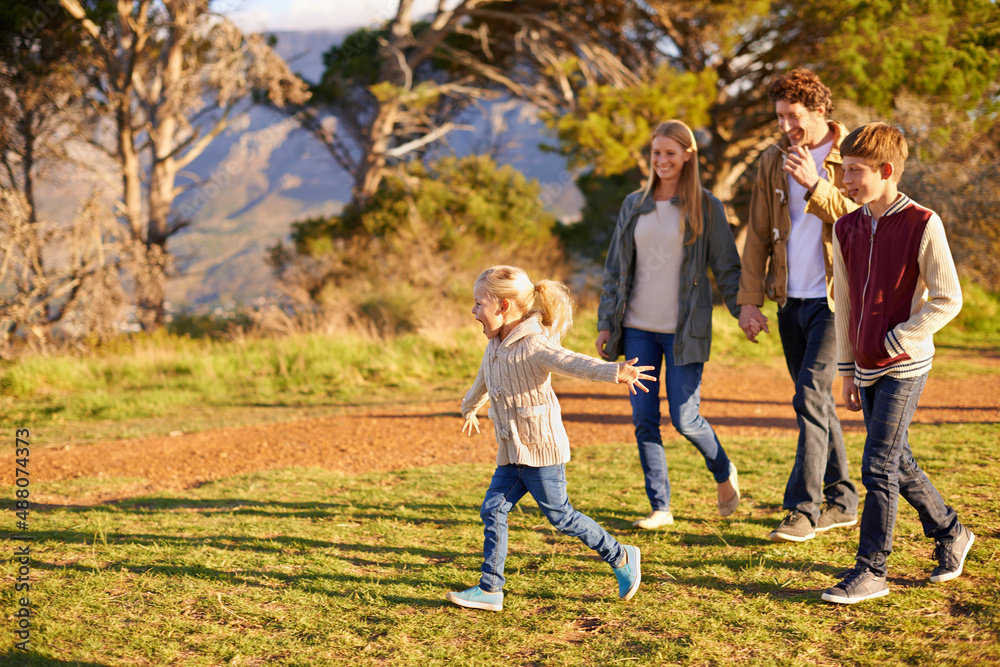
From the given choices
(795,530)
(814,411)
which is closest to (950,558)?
(795,530)

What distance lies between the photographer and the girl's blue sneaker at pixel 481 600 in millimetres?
2963

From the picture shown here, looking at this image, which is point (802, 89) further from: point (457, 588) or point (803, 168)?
point (457, 588)

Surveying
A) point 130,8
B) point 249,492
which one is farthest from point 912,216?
point 130,8

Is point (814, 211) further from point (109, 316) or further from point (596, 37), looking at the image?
point (596, 37)

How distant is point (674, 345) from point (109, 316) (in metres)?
12.8

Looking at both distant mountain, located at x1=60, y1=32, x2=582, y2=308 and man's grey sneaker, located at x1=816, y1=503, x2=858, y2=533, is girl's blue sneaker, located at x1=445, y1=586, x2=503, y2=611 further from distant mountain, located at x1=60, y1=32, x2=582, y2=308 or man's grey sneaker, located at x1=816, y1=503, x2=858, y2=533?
distant mountain, located at x1=60, y1=32, x2=582, y2=308

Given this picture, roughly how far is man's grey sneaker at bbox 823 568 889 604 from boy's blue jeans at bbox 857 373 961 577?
1.3 inches

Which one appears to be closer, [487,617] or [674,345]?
[487,617]

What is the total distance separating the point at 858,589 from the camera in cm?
287

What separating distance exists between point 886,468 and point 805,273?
1044mm

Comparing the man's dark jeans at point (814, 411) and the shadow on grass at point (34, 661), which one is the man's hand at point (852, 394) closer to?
the man's dark jeans at point (814, 411)

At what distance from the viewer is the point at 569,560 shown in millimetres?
3516

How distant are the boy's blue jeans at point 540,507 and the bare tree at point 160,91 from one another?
44.6 feet

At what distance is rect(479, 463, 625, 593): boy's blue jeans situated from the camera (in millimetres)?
2934
